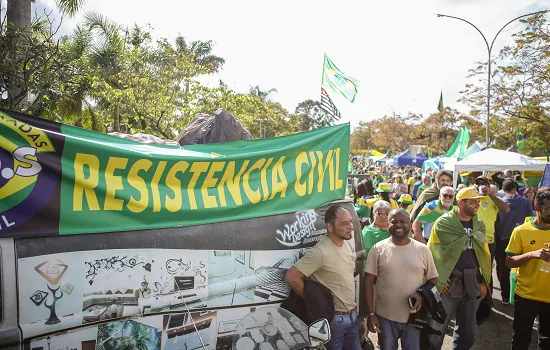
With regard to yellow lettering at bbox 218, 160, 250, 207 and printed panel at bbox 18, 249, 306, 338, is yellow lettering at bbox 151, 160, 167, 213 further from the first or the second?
yellow lettering at bbox 218, 160, 250, 207

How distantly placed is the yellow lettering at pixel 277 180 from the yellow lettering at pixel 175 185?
0.83 meters

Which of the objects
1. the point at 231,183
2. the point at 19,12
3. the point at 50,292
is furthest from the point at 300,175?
the point at 19,12

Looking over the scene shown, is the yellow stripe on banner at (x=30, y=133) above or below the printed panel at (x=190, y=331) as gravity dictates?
above

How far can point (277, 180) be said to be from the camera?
363 cm

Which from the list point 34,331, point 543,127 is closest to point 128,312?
point 34,331

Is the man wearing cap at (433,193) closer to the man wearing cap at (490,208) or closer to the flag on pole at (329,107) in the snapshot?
the man wearing cap at (490,208)

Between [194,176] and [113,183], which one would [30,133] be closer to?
[113,183]

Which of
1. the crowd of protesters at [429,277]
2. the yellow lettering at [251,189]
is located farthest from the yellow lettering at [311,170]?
the yellow lettering at [251,189]

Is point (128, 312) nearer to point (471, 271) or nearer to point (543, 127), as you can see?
point (471, 271)

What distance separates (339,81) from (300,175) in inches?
130

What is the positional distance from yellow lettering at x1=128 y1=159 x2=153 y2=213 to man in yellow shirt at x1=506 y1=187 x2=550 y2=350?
11.1 feet

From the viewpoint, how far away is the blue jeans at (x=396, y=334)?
140 inches

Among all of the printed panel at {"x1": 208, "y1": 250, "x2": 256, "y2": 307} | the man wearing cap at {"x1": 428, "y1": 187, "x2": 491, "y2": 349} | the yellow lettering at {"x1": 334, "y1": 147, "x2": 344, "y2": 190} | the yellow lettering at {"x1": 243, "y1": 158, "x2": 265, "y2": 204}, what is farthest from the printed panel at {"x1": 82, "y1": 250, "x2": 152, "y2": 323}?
the man wearing cap at {"x1": 428, "y1": 187, "x2": 491, "y2": 349}

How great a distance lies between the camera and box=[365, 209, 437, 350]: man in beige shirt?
354cm
